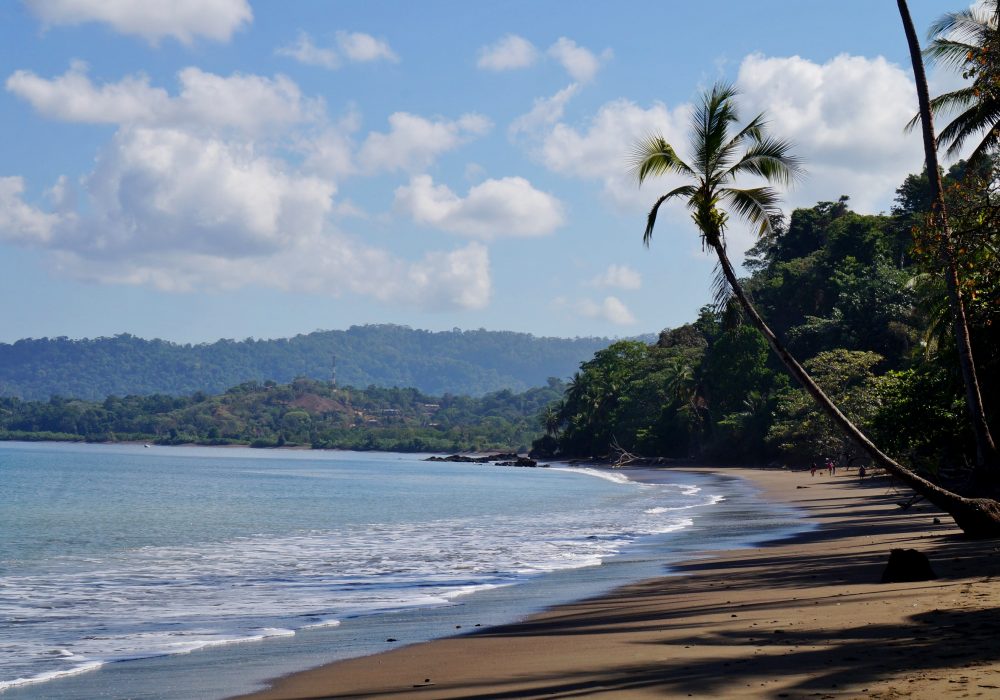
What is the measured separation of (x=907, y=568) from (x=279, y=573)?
11094 mm

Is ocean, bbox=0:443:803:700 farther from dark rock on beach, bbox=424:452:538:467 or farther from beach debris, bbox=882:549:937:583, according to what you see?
dark rock on beach, bbox=424:452:538:467

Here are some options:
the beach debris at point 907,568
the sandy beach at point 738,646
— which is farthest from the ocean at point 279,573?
the beach debris at point 907,568

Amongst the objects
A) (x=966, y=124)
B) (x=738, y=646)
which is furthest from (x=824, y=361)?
(x=738, y=646)

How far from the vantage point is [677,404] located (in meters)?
97.8

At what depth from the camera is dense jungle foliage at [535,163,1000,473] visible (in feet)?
67.6

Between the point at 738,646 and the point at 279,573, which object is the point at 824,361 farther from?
the point at 738,646

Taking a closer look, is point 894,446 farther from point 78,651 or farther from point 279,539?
point 78,651

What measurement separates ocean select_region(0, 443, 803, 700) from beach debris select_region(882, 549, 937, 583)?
4.24 m

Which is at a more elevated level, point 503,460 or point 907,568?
point 907,568

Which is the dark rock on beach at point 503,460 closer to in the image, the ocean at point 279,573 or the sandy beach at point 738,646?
the ocean at point 279,573

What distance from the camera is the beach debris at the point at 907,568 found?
12.6 meters

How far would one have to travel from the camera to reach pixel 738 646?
947 centimetres

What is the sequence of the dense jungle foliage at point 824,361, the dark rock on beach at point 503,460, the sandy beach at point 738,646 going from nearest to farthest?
the sandy beach at point 738,646, the dense jungle foliage at point 824,361, the dark rock on beach at point 503,460

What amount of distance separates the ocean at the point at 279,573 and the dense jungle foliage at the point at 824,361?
5.04 metres
